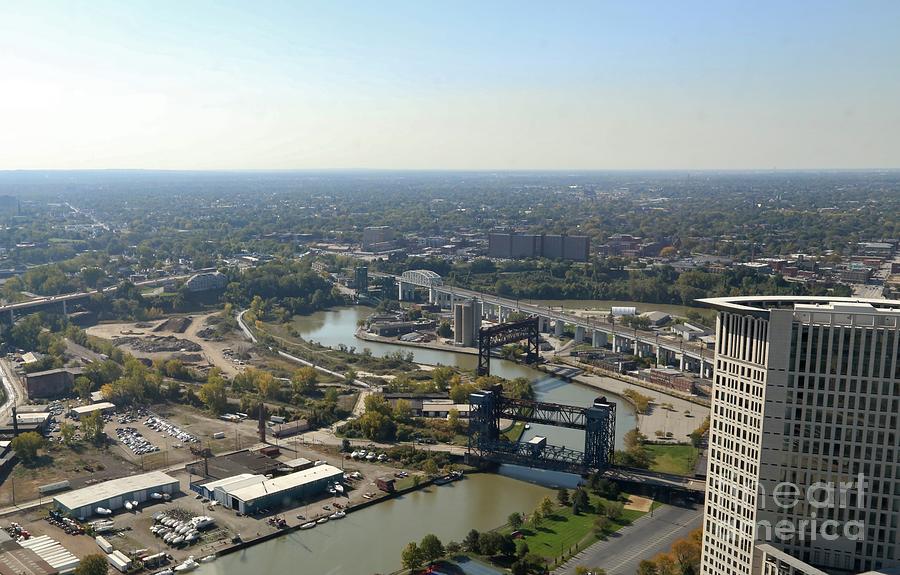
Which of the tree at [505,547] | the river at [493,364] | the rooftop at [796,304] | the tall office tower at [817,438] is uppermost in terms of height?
the rooftop at [796,304]

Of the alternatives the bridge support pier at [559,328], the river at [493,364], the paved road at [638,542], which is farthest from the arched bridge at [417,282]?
the paved road at [638,542]

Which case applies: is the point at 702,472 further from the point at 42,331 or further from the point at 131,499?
the point at 42,331

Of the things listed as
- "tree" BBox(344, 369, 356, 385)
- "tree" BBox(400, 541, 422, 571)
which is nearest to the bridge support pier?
"tree" BBox(344, 369, 356, 385)

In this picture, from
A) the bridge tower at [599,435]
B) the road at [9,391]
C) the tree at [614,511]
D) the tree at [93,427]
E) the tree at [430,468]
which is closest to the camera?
the tree at [614,511]

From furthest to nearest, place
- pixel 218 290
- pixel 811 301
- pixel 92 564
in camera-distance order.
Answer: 1. pixel 218 290
2. pixel 92 564
3. pixel 811 301

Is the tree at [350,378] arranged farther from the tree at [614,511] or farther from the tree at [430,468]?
the tree at [614,511]

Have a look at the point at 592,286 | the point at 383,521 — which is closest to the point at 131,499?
the point at 383,521
